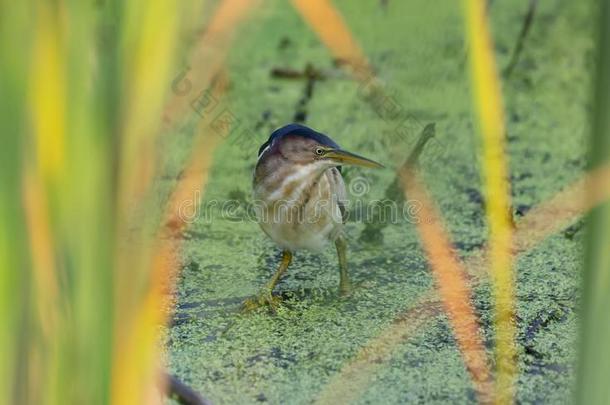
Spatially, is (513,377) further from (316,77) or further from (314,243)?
(316,77)

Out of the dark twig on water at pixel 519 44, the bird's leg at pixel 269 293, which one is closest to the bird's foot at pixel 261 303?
the bird's leg at pixel 269 293

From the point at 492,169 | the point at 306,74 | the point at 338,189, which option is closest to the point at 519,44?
the point at 306,74

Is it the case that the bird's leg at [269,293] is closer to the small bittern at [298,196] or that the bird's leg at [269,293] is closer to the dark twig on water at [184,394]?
the small bittern at [298,196]

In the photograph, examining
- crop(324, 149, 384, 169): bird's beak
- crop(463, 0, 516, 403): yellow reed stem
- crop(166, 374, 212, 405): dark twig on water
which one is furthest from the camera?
crop(324, 149, 384, 169): bird's beak

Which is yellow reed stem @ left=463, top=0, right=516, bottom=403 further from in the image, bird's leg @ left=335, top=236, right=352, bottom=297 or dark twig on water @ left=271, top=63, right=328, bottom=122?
dark twig on water @ left=271, top=63, right=328, bottom=122

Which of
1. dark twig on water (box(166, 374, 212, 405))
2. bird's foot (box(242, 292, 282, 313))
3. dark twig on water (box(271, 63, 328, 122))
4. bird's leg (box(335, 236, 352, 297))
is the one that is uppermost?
dark twig on water (box(271, 63, 328, 122))

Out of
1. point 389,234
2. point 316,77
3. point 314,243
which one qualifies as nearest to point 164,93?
point 314,243

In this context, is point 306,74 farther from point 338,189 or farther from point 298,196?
point 298,196

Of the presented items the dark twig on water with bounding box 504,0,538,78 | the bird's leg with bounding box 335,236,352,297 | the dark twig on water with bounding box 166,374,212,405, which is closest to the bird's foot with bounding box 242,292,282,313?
the bird's leg with bounding box 335,236,352,297
